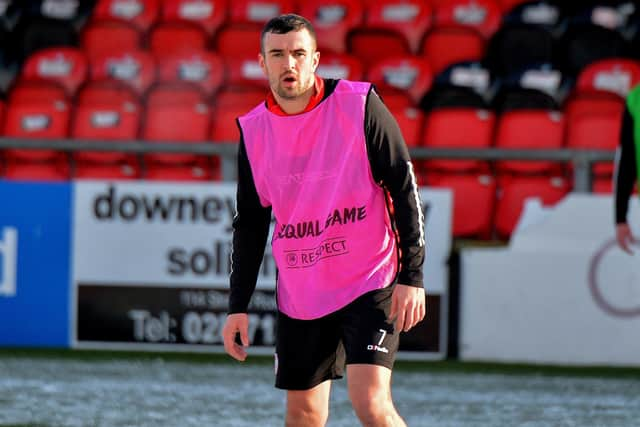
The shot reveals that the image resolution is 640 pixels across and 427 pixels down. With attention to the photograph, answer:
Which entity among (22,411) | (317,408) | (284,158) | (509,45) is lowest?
(22,411)

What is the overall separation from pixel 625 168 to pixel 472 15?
5.91 m

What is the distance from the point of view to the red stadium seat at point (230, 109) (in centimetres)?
1095

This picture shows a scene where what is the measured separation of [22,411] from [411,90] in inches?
217

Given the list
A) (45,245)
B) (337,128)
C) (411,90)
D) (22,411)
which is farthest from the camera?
(411,90)

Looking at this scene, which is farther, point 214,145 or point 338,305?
point 214,145

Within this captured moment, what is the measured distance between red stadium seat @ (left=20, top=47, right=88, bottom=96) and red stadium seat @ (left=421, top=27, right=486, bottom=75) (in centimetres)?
293

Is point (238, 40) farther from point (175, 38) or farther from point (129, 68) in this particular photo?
point (129, 68)

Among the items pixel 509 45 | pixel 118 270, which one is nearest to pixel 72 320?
pixel 118 270

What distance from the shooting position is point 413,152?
916cm

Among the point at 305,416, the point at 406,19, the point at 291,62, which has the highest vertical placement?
the point at 406,19

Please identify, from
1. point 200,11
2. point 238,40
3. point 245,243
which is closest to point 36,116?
point 238,40

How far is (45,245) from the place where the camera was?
908cm

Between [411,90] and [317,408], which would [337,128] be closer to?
[317,408]

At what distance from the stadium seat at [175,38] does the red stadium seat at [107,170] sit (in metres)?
1.86
